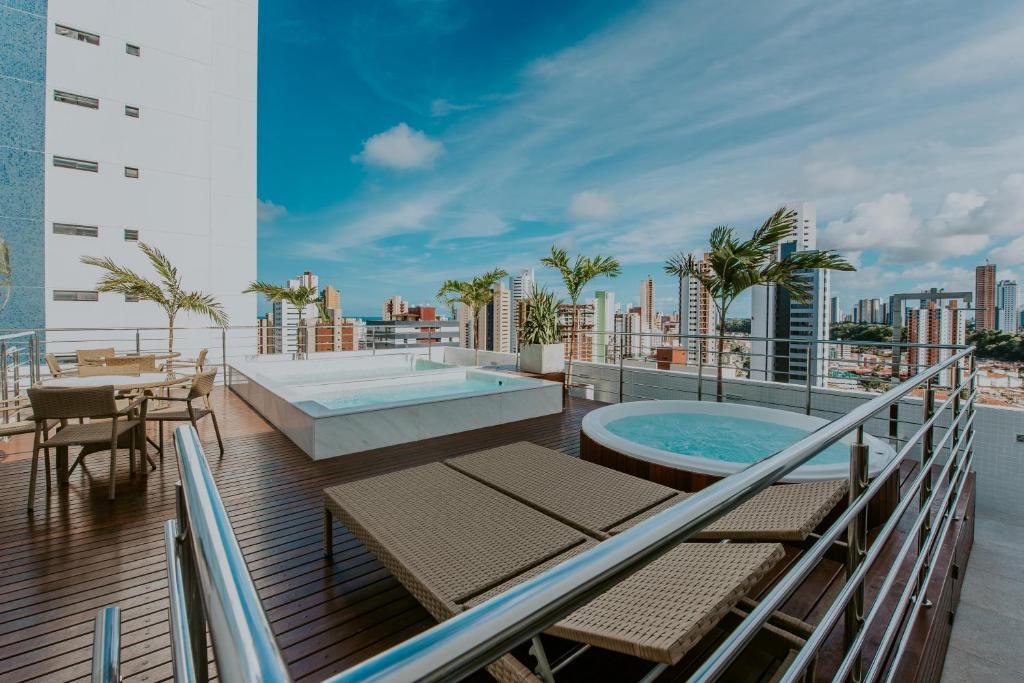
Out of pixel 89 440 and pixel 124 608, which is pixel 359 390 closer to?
pixel 89 440

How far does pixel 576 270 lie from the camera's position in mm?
7109

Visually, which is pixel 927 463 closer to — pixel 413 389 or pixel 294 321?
pixel 413 389

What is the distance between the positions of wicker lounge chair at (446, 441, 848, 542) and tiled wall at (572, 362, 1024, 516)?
5.55 feet

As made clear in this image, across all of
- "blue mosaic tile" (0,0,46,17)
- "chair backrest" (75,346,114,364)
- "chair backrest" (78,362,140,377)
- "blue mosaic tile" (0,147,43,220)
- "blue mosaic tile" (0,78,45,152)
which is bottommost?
"chair backrest" (78,362,140,377)

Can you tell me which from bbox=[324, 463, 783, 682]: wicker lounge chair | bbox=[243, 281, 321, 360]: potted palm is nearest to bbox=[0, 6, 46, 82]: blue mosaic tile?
bbox=[243, 281, 321, 360]: potted palm

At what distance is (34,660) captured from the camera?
5.32ft

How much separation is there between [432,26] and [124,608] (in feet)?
40.6

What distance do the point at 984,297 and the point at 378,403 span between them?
6.90 m

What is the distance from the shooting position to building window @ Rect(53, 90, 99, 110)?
8953mm

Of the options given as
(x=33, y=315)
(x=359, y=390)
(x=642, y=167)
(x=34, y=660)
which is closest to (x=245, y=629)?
(x=34, y=660)

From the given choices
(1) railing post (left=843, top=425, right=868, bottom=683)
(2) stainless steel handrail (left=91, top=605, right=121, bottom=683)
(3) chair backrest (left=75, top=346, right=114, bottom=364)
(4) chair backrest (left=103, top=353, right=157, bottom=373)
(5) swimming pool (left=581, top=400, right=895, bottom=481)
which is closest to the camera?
(2) stainless steel handrail (left=91, top=605, right=121, bottom=683)

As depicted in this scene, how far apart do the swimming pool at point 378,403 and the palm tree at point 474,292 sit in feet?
9.67

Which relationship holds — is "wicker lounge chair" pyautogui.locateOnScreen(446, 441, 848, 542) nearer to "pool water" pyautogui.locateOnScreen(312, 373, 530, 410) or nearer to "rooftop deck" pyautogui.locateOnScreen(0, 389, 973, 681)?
"rooftop deck" pyautogui.locateOnScreen(0, 389, 973, 681)

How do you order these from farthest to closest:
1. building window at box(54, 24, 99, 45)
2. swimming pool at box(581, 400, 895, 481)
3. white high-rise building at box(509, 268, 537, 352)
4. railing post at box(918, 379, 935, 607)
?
building window at box(54, 24, 99, 45) → white high-rise building at box(509, 268, 537, 352) → swimming pool at box(581, 400, 895, 481) → railing post at box(918, 379, 935, 607)
